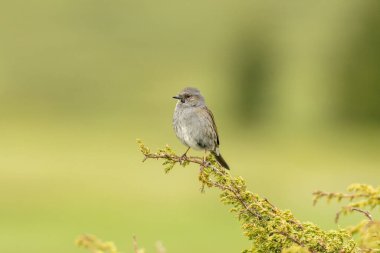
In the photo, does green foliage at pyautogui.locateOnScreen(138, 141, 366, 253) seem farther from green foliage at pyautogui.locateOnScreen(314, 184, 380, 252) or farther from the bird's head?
the bird's head

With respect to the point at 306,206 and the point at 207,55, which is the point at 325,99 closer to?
the point at 207,55

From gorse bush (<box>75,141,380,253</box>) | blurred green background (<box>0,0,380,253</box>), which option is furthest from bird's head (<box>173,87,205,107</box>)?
blurred green background (<box>0,0,380,253</box>)

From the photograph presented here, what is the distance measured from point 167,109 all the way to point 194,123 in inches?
2032

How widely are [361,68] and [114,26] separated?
24.4m

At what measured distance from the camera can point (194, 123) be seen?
785 cm

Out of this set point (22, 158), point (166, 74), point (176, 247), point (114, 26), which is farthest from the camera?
point (114, 26)

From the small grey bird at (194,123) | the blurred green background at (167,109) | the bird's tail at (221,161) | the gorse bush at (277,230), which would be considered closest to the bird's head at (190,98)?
the small grey bird at (194,123)

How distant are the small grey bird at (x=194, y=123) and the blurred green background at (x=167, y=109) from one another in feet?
50.4

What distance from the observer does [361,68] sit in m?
46.9

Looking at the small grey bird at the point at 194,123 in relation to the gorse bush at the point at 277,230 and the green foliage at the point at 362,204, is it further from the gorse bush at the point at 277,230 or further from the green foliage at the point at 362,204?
the green foliage at the point at 362,204

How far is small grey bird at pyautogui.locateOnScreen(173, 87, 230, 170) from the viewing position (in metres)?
7.79

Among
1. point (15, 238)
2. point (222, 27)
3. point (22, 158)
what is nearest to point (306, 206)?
point (15, 238)

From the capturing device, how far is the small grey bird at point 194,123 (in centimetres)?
779

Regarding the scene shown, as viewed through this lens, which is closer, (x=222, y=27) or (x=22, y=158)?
(x=22, y=158)
